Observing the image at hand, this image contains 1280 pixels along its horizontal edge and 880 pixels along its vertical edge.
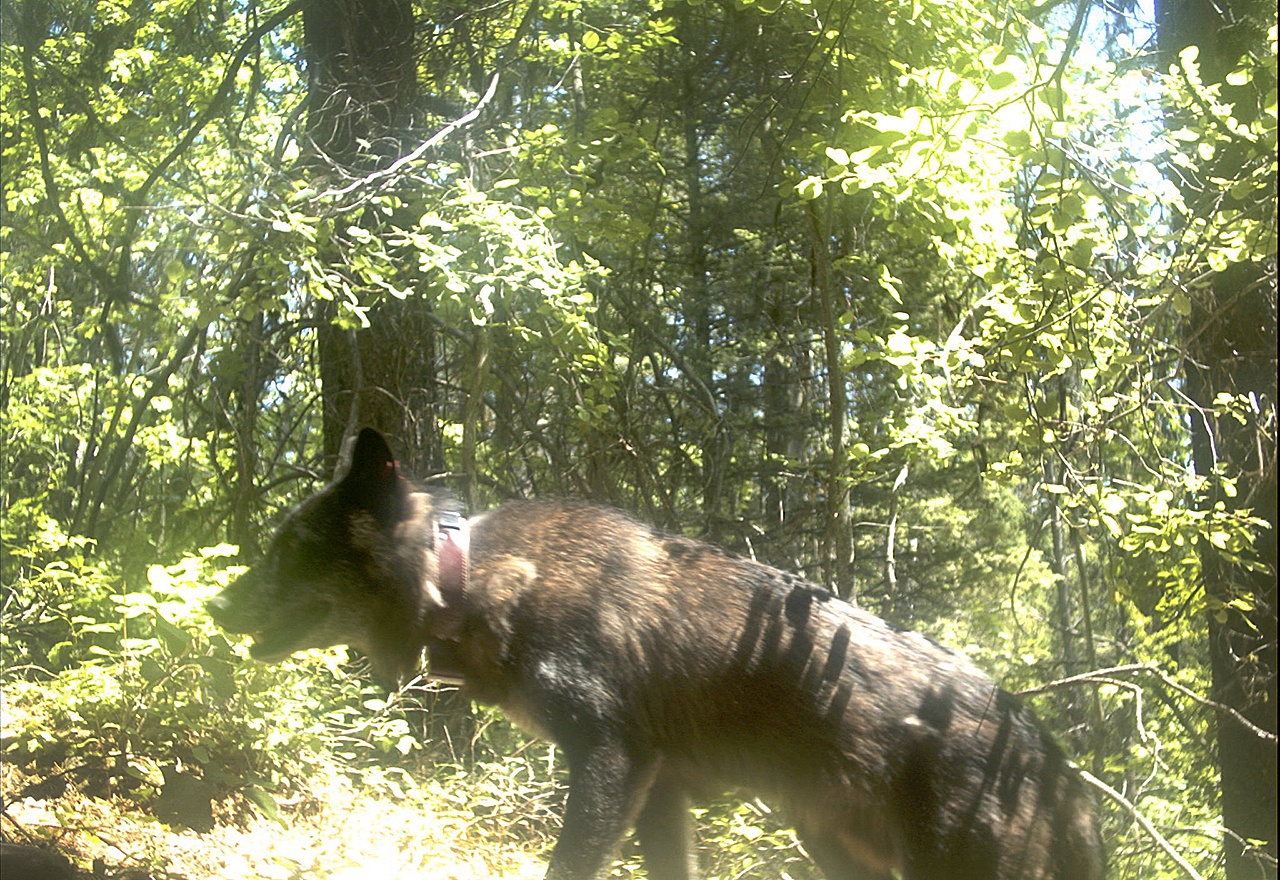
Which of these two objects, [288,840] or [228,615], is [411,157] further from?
[288,840]

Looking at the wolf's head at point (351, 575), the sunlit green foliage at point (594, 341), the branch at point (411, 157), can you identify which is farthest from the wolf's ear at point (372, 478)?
the branch at point (411, 157)

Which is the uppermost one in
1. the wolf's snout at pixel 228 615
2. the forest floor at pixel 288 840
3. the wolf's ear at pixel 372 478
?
the wolf's ear at pixel 372 478

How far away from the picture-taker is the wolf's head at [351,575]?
3725mm

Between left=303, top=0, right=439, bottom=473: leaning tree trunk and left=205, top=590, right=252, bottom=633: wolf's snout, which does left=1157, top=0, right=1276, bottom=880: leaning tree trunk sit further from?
left=303, top=0, right=439, bottom=473: leaning tree trunk

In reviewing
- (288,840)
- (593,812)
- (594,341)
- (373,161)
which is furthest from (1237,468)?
(373,161)

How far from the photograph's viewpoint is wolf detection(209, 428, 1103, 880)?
3342mm

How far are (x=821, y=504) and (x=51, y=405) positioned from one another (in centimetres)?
495

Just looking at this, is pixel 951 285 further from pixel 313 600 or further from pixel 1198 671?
pixel 313 600

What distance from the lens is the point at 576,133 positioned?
6.27 m

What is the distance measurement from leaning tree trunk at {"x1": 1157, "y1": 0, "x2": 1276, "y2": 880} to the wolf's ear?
337 cm

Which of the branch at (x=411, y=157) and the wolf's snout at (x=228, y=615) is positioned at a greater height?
the branch at (x=411, y=157)

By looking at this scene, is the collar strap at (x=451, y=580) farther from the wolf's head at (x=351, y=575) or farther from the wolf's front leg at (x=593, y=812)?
the wolf's front leg at (x=593, y=812)

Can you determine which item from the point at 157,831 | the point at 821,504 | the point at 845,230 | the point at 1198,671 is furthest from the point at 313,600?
the point at 1198,671

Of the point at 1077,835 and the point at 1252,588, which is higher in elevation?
the point at 1252,588
